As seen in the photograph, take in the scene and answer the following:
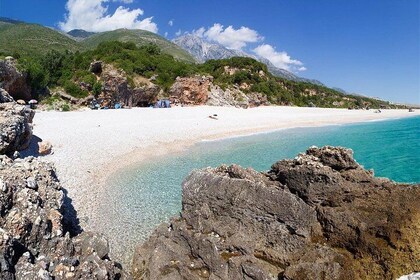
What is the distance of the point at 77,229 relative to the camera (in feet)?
34.6

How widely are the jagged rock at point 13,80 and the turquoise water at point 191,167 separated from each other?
24523 mm

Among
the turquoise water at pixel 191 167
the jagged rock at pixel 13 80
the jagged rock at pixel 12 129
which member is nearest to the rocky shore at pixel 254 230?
the turquoise water at pixel 191 167

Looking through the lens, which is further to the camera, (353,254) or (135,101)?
(135,101)

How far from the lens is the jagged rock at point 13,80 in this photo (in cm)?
3450

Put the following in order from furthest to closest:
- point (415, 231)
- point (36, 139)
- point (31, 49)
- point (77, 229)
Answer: point (31, 49), point (36, 139), point (77, 229), point (415, 231)

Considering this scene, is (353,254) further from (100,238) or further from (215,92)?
(215,92)

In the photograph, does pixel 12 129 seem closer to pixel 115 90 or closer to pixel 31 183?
pixel 31 183

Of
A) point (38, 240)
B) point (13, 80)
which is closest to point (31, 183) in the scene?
point (38, 240)

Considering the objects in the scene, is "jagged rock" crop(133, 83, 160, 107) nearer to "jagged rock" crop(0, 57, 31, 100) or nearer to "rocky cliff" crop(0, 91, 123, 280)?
"jagged rock" crop(0, 57, 31, 100)

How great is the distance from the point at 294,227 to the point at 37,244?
234 inches

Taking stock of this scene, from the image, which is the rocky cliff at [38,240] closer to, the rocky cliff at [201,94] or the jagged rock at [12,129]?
the jagged rock at [12,129]

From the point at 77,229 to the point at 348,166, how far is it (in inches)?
349

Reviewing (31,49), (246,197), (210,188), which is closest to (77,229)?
(210,188)

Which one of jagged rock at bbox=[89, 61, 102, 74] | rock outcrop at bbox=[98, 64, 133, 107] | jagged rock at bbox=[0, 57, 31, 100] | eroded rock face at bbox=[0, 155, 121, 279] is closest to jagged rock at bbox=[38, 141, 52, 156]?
eroded rock face at bbox=[0, 155, 121, 279]
